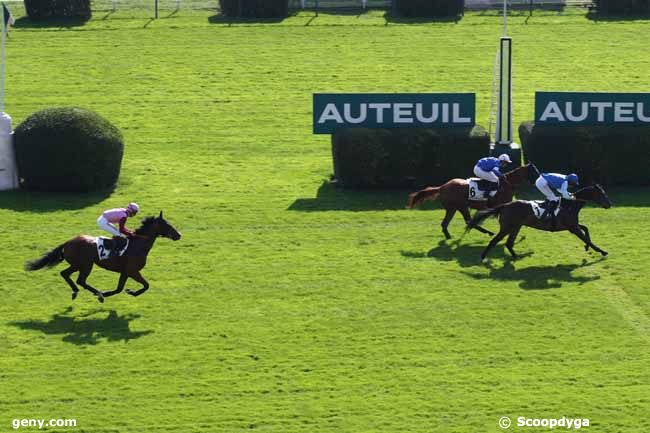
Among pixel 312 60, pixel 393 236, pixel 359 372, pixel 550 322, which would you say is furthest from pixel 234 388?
pixel 312 60

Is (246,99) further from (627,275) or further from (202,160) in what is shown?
(627,275)

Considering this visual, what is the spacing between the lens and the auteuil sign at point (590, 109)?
2933cm

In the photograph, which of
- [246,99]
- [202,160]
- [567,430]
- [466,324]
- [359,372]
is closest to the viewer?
[567,430]

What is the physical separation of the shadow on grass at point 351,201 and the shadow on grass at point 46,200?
407cm

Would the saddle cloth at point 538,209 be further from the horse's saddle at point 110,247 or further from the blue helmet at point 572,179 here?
the horse's saddle at point 110,247

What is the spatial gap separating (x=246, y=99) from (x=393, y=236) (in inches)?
432

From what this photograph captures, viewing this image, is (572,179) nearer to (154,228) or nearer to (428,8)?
(154,228)

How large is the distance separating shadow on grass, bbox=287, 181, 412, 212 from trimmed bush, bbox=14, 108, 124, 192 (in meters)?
4.03

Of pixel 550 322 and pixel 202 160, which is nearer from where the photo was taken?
pixel 550 322

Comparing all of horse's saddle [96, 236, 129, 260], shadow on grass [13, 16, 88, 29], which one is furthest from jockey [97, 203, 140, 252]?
shadow on grass [13, 16, 88, 29]

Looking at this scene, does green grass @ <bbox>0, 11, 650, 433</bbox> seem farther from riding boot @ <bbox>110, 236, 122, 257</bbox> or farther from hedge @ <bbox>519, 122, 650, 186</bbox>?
riding boot @ <bbox>110, 236, 122, 257</bbox>

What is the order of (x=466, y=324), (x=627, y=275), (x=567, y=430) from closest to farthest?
1. (x=567, y=430)
2. (x=466, y=324)
3. (x=627, y=275)

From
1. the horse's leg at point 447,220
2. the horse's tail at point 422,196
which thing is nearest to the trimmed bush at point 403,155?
the horse's tail at point 422,196

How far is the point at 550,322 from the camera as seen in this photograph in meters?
21.8
